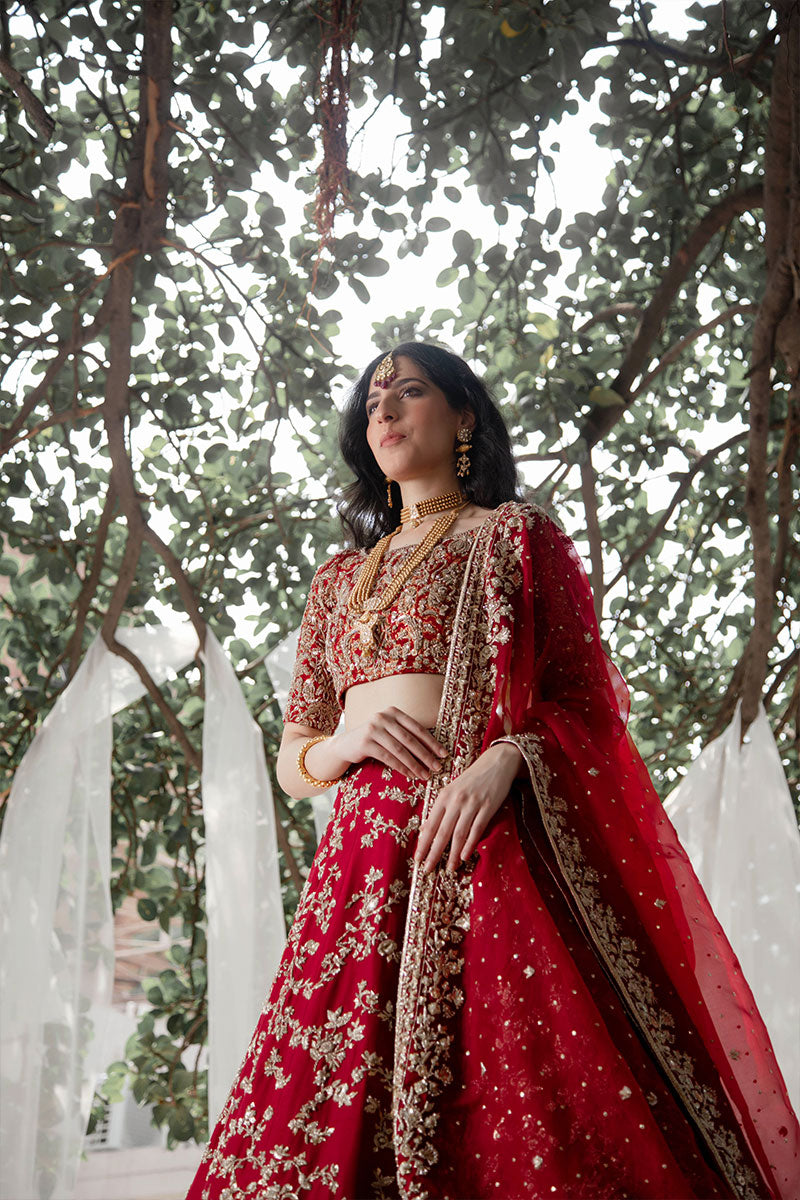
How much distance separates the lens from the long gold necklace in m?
1.63

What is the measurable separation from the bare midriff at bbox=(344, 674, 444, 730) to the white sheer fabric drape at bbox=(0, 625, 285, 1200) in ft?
3.28

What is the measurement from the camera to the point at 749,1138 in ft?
3.87

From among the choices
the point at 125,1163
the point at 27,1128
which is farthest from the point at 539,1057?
the point at 125,1163

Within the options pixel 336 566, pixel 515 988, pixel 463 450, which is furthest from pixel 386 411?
pixel 515 988

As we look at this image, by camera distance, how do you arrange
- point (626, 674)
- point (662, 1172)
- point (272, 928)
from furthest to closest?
point (626, 674)
point (272, 928)
point (662, 1172)

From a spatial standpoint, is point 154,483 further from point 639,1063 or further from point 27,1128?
point 639,1063

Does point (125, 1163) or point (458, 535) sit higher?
point (458, 535)

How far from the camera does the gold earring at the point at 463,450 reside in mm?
1844

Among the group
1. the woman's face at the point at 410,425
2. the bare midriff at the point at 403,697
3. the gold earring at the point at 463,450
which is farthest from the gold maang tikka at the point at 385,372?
the bare midriff at the point at 403,697

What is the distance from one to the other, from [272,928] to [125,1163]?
12.0 ft

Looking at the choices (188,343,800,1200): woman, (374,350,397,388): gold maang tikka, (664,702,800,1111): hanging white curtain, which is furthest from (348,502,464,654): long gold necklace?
(664,702,800,1111): hanging white curtain

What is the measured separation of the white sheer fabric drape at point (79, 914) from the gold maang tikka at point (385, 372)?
104 cm

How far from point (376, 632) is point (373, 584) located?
0.12 meters

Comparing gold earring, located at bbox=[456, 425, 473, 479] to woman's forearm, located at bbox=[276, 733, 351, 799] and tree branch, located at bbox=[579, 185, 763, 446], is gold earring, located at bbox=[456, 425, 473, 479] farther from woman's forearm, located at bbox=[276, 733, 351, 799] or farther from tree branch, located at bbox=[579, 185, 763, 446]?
tree branch, located at bbox=[579, 185, 763, 446]
